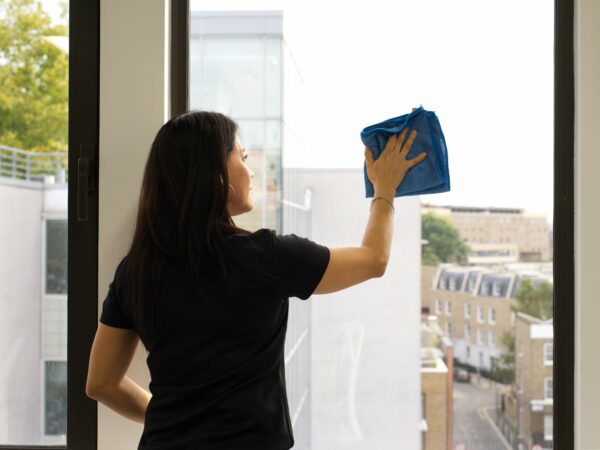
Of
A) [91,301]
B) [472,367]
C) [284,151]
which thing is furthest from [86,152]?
[472,367]

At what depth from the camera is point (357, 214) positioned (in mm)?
1732

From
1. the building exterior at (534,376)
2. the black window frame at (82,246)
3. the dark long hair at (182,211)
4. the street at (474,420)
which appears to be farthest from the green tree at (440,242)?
the black window frame at (82,246)

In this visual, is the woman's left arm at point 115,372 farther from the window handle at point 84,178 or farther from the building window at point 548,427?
the building window at point 548,427

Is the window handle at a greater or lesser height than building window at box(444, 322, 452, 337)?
greater

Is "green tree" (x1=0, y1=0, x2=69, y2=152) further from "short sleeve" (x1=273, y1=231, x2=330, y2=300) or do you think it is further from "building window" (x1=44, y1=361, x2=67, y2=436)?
"short sleeve" (x1=273, y1=231, x2=330, y2=300)

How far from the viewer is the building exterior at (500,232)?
1.69 meters

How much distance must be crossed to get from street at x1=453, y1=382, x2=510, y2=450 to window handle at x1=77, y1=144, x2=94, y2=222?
105 cm

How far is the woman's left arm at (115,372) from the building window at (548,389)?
0.99m

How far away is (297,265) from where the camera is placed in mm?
1243

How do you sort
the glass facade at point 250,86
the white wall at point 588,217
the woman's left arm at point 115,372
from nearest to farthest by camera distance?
the woman's left arm at point 115,372 → the white wall at point 588,217 → the glass facade at point 250,86

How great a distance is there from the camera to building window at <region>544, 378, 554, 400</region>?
169cm

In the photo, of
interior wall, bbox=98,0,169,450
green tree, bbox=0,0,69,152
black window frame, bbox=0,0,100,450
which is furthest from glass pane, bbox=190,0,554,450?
green tree, bbox=0,0,69,152

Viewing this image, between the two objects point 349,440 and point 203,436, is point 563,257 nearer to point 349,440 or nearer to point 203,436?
point 349,440

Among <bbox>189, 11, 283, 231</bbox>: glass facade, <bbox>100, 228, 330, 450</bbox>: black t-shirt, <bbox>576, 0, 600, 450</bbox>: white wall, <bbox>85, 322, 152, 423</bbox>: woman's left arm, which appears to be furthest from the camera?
<bbox>189, 11, 283, 231</bbox>: glass facade
